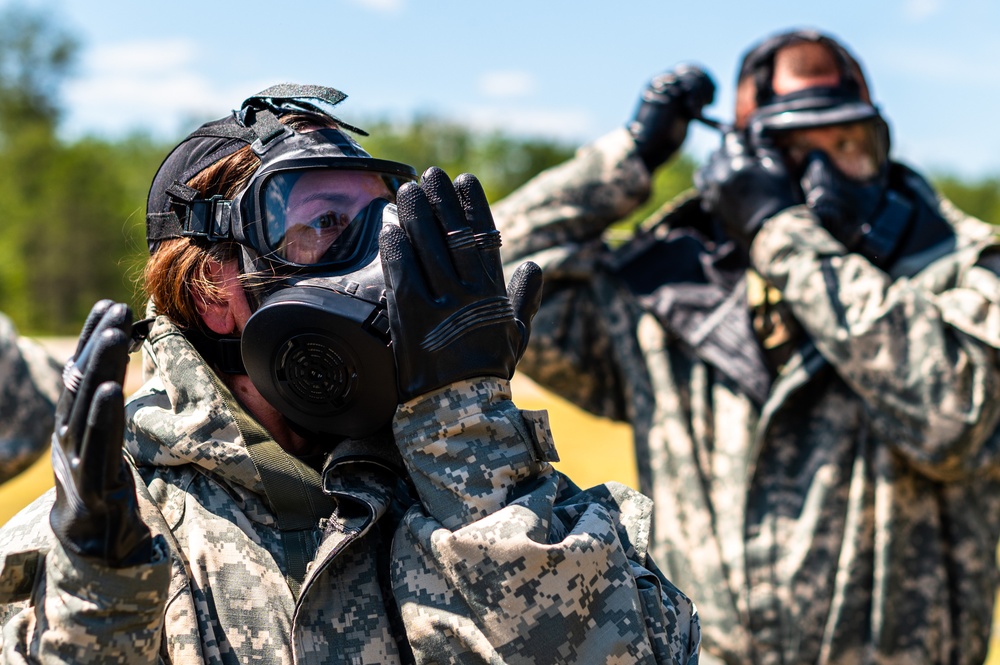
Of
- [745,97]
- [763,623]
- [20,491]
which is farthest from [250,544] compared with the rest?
[20,491]

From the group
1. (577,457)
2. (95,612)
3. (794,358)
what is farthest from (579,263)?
(577,457)

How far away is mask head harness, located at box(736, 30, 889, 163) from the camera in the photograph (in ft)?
13.6

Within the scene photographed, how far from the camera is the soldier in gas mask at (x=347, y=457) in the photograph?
6.13ft

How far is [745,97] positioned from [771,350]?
3.42 ft

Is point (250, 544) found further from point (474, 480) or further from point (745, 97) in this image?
point (745, 97)

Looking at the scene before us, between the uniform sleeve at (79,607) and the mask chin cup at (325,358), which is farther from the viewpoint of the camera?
the mask chin cup at (325,358)

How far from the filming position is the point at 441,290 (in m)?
1.95

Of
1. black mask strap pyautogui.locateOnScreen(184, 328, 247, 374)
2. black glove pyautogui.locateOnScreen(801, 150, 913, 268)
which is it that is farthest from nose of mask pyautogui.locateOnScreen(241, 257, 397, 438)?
black glove pyautogui.locateOnScreen(801, 150, 913, 268)

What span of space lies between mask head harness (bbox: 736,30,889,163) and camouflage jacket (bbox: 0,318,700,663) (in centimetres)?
249

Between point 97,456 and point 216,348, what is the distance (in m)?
0.65

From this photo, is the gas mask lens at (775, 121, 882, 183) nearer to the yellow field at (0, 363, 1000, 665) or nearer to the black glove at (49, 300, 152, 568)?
the black glove at (49, 300, 152, 568)

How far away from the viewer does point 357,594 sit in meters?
1.95

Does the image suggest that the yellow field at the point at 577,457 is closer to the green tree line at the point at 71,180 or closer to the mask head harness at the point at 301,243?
the mask head harness at the point at 301,243

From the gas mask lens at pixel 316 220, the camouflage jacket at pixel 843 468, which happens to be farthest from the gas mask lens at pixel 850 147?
the gas mask lens at pixel 316 220
